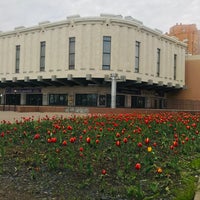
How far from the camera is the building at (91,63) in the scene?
37375 mm

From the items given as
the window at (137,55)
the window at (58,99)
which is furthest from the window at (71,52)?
the window at (137,55)

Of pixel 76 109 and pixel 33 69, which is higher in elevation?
pixel 33 69

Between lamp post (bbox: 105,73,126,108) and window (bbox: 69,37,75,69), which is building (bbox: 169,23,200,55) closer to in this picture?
window (bbox: 69,37,75,69)

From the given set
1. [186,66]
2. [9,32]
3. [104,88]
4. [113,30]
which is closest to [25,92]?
[9,32]

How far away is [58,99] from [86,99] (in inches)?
190

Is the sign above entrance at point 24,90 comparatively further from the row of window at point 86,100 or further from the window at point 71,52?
the window at point 71,52

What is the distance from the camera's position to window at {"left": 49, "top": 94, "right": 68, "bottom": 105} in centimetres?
4191

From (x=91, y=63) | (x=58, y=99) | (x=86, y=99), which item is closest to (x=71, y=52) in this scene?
(x=91, y=63)

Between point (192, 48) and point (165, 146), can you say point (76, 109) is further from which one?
point (192, 48)

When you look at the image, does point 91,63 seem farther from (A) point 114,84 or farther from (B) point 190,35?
(B) point 190,35

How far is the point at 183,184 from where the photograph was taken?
4000 millimetres

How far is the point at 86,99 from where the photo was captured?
131ft

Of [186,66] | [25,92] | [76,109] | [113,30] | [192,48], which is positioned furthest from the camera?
[192,48]

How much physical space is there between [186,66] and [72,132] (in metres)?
46.6
